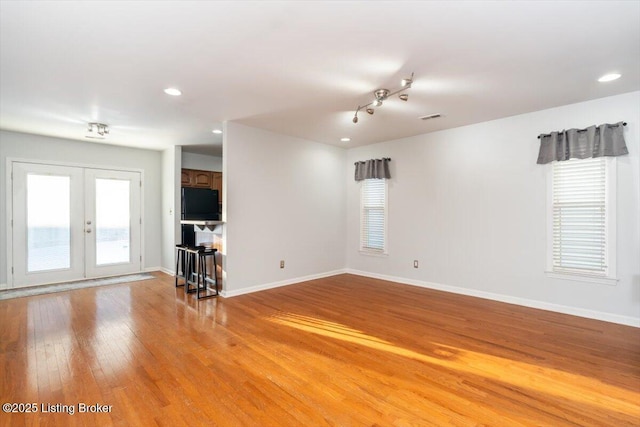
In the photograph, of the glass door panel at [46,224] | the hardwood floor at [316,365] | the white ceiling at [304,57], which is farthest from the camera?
the glass door panel at [46,224]

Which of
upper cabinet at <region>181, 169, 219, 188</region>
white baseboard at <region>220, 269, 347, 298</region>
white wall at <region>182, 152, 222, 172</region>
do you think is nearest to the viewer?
white baseboard at <region>220, 269, 347, 298</region>

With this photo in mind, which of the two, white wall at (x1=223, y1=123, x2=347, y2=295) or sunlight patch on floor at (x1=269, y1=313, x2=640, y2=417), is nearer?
sunlight patch on floor at (x1=269, y1=313, x2=640, y2=417)

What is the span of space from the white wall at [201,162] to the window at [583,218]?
647cm

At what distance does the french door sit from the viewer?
5227mm

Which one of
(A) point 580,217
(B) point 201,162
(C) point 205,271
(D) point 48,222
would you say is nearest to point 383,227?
(A) point 580,217

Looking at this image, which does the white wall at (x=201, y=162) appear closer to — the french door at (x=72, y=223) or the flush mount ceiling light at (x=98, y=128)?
the french door at (x=72, y=223)

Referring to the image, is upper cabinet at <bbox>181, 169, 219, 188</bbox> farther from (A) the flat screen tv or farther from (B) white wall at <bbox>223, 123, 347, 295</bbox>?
(B) white wall at <bbox>223, 123, 347, 295</bbox>

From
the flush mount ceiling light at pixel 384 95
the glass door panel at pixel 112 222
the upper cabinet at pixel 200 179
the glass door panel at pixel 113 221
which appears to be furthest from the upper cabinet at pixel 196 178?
the flush mount ceiling light at pixel 384 95

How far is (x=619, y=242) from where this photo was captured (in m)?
3.52

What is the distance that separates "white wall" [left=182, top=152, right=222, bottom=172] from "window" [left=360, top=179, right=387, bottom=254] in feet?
11.7

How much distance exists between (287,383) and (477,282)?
11.5 ft

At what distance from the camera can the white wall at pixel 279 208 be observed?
15.6 feet

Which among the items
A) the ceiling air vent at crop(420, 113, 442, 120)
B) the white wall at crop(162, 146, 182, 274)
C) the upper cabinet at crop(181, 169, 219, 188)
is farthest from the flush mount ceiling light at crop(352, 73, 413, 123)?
the upper cabinet at crop(181, 169, 219, 188)

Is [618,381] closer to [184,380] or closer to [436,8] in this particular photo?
[436,8]
